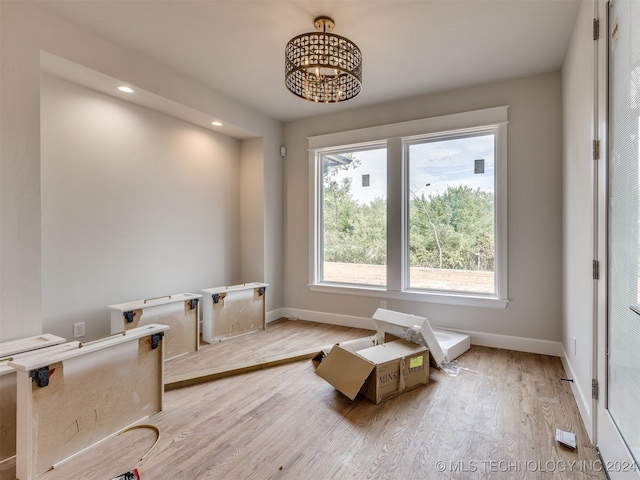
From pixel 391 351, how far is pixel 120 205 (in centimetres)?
279

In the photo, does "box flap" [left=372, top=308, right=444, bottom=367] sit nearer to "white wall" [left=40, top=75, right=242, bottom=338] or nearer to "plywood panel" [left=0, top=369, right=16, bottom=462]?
"white wall" [left=40, top=75, right=242, bottom=338]

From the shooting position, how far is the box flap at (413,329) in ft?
8.95

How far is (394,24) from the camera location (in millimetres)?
2486

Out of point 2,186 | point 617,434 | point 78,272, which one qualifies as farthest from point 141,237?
point 617,434

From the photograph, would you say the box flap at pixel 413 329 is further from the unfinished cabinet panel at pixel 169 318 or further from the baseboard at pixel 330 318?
the unfinished cabinet panel at pixel 169 318

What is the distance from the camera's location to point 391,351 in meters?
2.55

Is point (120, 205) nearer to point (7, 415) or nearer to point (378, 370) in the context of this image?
point (7, 415)

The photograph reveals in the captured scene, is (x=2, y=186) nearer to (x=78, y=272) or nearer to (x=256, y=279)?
(x=78, y=272)

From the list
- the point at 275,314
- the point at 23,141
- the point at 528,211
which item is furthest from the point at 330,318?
the point at 23,141

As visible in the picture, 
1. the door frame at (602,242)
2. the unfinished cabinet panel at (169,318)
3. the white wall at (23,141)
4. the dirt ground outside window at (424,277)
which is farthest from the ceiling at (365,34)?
the unfinished cabinet panel at (169,318)

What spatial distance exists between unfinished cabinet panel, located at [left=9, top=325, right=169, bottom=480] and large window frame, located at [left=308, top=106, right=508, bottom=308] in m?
2.61

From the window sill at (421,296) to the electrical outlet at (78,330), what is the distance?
252 centimetres

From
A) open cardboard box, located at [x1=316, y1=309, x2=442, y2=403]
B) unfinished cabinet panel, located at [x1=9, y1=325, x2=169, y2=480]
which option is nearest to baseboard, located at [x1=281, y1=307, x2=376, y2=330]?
open cardboard box, located at [x1=316, y1=309, x2=442, y2=403]

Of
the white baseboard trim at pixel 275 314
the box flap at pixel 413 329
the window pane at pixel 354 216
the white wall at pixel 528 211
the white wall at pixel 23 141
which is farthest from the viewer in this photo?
the white baseboard trim at pixel 275 314
